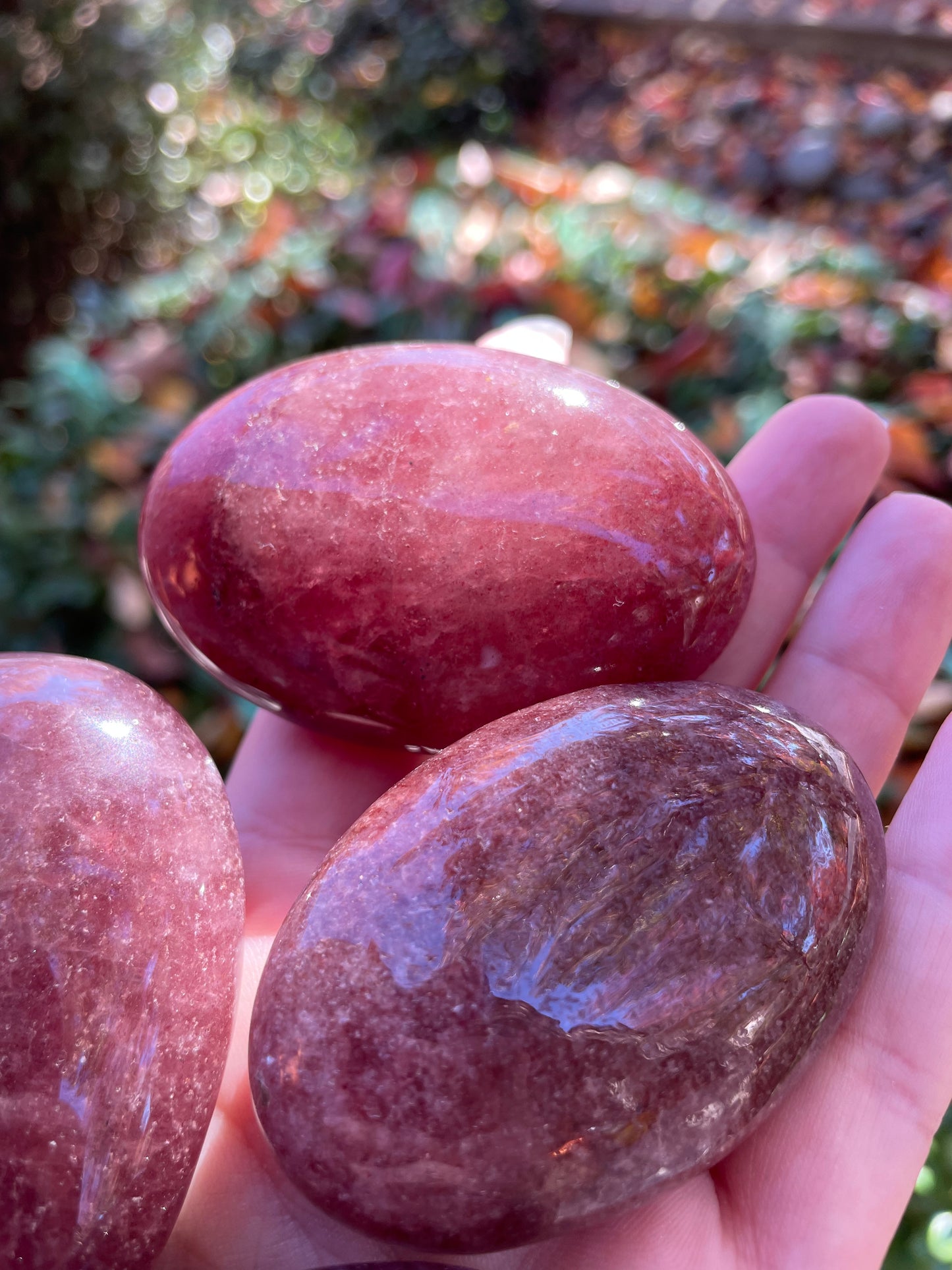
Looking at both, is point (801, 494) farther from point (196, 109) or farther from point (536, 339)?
point (196, 109)

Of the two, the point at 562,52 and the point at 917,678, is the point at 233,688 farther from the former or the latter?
the point at 562,52

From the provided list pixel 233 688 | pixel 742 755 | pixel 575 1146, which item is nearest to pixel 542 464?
pixel 742 755

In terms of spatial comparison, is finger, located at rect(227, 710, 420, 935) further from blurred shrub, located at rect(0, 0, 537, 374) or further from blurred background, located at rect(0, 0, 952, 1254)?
blurred shrub, located at rect(0, 0, 537, 374)

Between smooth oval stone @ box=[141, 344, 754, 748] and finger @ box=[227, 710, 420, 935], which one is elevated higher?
smooth oval stone @ box=[141, 344, 754, 748]

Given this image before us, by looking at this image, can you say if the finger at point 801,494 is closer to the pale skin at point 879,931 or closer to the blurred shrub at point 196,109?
the pale skin at point 879,931

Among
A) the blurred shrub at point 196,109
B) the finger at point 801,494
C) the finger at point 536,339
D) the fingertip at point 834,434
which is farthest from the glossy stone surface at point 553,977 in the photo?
the blurred shrub at point 196,109

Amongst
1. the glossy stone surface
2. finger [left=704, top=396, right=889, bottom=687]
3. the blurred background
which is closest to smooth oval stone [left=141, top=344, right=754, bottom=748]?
the glossy stone surface

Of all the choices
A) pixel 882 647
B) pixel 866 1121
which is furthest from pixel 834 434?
pixel 866 1121
